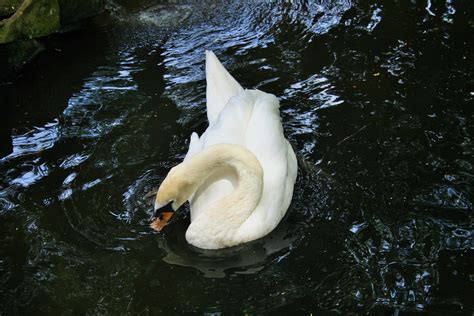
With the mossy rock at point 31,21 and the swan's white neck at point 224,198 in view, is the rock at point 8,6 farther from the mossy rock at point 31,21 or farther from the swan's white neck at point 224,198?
the swan's white neck at point 224,198

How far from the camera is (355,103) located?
6.57 metres

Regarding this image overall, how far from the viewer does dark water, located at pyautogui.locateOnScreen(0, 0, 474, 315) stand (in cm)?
465

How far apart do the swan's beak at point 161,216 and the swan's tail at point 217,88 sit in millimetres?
1243

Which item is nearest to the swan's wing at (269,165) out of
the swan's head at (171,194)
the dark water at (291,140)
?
the dark water at (291,140)

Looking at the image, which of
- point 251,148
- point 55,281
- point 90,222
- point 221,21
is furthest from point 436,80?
point 55,281

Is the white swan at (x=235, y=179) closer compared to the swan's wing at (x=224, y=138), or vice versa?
the white swan at (x=235, y=179)

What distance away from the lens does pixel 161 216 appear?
209 inches

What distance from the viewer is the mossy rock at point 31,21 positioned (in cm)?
781

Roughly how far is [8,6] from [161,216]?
4.25 meters

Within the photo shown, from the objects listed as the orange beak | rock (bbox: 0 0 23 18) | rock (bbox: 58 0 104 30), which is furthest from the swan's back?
rock (bbox: 58 0 104 30)

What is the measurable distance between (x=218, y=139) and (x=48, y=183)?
5.34 ft

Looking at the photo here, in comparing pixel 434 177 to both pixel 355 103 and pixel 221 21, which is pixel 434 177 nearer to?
pixel 355 103

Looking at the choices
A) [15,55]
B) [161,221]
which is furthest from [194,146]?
[15,55]

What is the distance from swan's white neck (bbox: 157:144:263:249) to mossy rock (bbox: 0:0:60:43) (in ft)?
12.4
